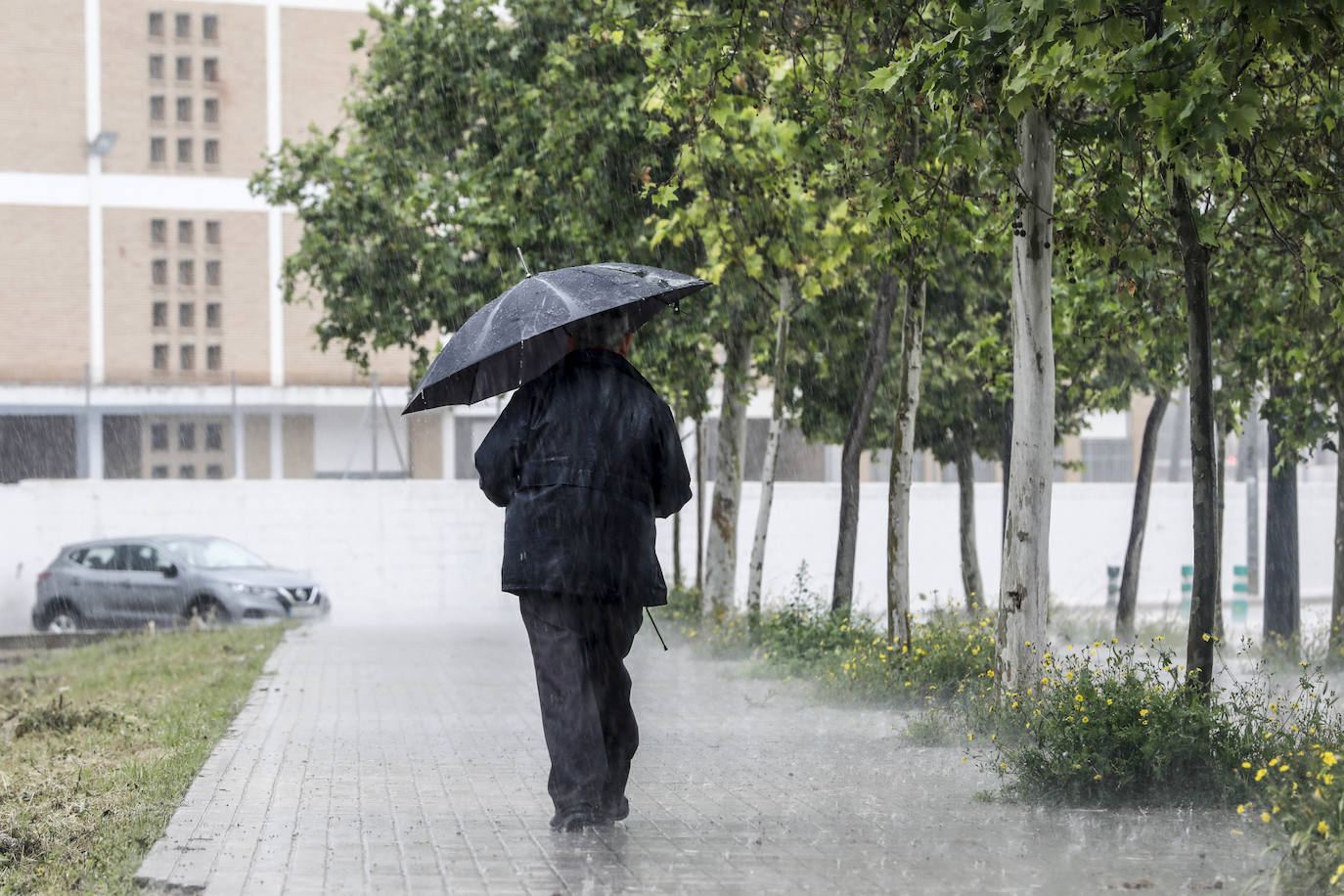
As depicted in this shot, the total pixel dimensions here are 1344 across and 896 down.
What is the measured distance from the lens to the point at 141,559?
2208 cm

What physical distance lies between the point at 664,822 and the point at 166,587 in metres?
17.2

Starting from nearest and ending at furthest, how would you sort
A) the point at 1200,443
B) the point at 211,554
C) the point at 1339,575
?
1. the point at 1200,443
2. the point at 1339,575
3. the point at 211,554

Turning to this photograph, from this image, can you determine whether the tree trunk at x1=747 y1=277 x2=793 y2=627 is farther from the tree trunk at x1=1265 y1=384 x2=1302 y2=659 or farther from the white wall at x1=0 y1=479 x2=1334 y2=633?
the white wall at x1=0 y1=479 x2=1334 y2=633

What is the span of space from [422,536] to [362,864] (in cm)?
2303

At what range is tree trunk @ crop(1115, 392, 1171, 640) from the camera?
1794cm

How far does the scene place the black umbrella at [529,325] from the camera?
5938 mm

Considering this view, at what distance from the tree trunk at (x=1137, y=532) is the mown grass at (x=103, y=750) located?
982 cm

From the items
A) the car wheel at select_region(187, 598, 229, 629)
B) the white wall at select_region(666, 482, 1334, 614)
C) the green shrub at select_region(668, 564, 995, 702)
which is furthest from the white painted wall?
the green shrub at select_region(668, 564, 995, 702)

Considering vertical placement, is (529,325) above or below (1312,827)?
above

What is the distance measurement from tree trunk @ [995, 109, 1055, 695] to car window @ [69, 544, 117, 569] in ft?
56.2

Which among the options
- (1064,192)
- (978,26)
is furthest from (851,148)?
(978,26)

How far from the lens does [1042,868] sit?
5316 mm

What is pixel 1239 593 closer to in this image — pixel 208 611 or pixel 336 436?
pixel 208 611

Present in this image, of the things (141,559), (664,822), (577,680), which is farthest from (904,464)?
(141,559)
